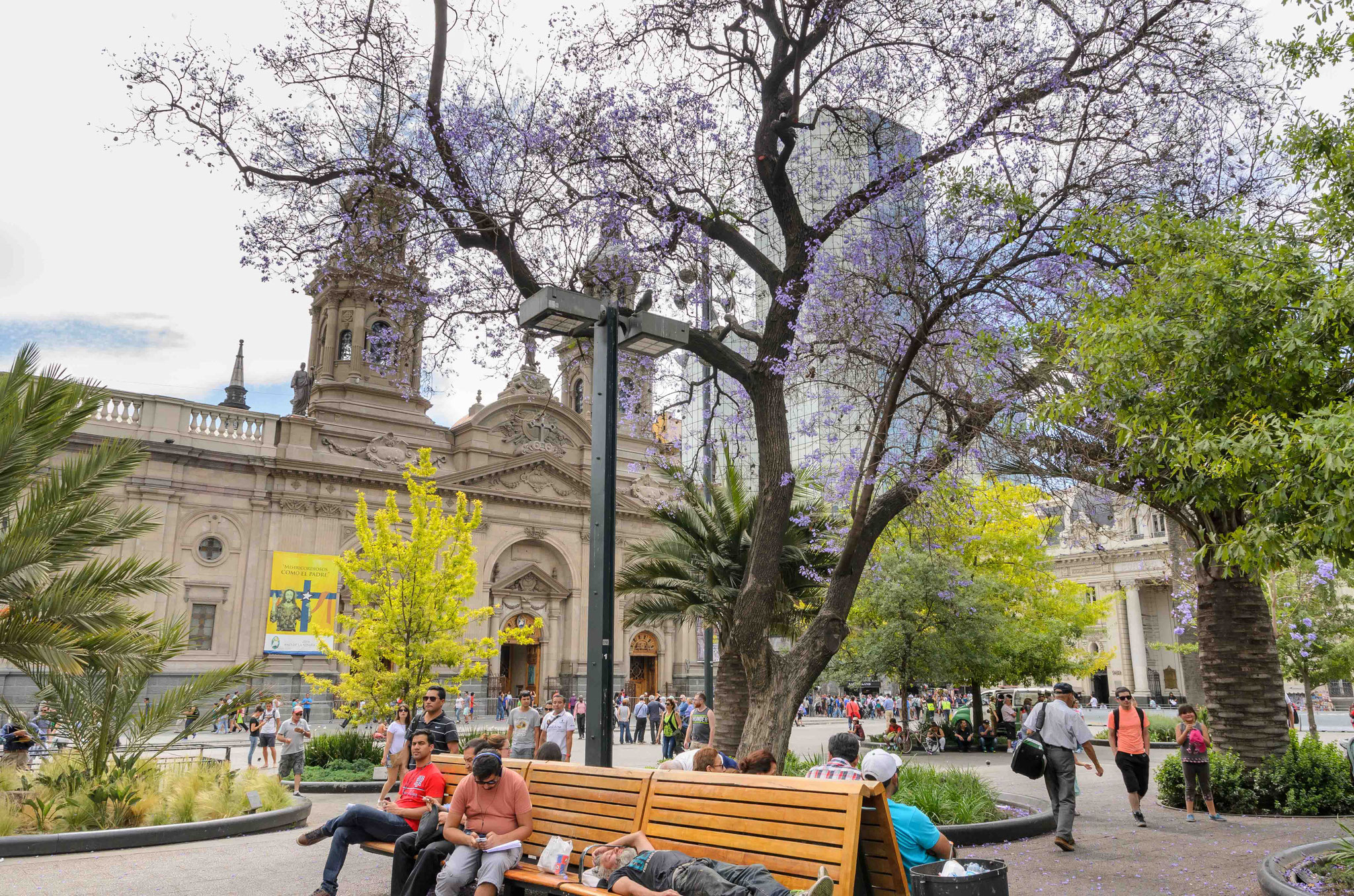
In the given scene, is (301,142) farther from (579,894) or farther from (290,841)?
(579,894)

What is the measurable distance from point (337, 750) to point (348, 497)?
21.5 meters

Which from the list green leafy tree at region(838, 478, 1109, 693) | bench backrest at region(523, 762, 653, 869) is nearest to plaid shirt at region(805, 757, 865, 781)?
bench backrest at region(523, 762, 653, 869)

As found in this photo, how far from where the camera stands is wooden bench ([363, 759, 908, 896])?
456 cm

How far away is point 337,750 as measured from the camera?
18.3 meters

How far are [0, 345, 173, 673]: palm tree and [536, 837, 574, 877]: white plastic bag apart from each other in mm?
6864

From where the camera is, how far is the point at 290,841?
1023 cm

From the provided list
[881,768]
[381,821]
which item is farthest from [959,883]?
[381,821]

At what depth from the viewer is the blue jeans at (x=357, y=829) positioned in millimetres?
6809

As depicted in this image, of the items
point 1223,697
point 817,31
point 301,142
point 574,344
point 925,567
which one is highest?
point 817,31

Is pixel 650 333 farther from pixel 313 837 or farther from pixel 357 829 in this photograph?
pixel 313 837

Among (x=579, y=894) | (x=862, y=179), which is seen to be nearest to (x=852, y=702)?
(x=862, y=179)

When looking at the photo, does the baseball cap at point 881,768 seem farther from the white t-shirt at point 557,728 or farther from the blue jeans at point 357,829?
the white t-shirt at point 557,728

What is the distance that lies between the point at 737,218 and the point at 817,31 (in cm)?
216

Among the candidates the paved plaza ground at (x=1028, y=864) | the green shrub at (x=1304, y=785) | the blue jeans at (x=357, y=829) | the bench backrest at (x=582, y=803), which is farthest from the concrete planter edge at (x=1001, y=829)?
the blue jeans at (x=357, y=829)
